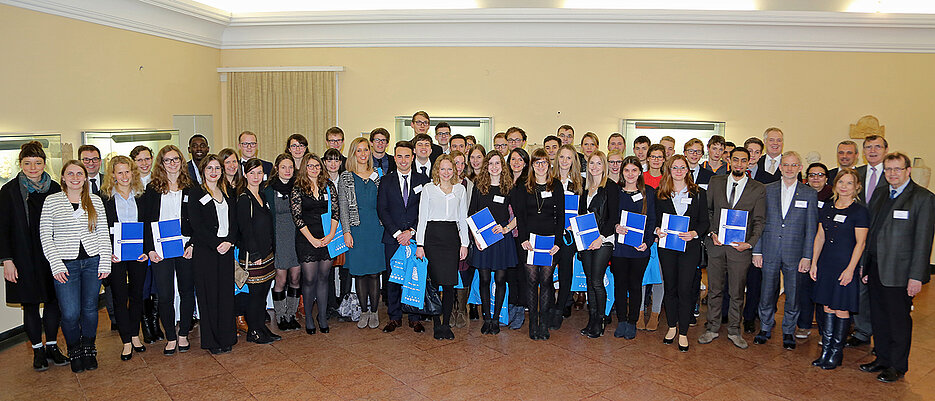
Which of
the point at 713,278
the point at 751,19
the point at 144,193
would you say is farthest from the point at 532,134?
the point at 144,193

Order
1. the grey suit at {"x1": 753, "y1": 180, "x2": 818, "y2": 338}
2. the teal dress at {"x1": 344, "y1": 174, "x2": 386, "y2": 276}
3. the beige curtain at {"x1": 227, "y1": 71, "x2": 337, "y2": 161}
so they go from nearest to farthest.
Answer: the grey suit at {"x1": 753, "y1": 180, "x2": 818, "y2": 338} → the teal dress at {"x1": 344, "y1": 174, "x2": 386, "y2": 276} → the beige curtain at {"x1": 227, "y1": 71, "x2": 337, "y2": 161}

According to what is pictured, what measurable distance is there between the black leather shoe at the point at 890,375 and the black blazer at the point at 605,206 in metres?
2.35

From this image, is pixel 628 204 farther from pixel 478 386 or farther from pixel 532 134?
pixel 532 134

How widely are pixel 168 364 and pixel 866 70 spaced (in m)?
9.46

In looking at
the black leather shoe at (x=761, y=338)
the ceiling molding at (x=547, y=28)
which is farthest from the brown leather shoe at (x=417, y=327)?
the ceiling molding at (x=547, y=28)

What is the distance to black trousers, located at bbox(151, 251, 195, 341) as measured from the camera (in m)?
5.00

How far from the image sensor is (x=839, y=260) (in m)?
4.94

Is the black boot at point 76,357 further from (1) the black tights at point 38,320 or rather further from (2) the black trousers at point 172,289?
(2) the black trousers at point 172,289

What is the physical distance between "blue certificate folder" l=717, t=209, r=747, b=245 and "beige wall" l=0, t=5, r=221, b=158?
6925mm

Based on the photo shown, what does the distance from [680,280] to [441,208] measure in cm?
221

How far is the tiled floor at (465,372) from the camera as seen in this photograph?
14.7ft

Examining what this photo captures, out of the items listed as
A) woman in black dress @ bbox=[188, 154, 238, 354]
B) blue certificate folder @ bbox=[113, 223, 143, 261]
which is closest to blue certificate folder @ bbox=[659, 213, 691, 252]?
woman in black dress @ bbox=[188, 154, 238, 354]

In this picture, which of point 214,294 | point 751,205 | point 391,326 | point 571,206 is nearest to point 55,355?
point 214,294

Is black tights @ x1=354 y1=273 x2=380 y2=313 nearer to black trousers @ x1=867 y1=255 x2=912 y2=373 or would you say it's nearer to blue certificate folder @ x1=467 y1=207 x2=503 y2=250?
blue certificate folder @ x1=467 y1=207 x2=503 y2=250
